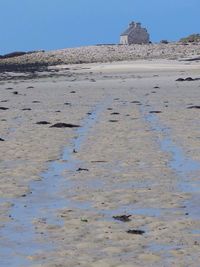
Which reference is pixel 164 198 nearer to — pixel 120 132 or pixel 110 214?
pixel 110 214

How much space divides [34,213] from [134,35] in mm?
94246

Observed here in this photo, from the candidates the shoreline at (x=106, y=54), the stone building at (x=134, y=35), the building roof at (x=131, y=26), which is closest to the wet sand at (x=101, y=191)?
the shoreline at (x=106, y=54)

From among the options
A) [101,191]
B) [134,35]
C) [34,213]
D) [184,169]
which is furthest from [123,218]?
[134,35]

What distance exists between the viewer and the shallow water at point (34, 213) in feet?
17.6

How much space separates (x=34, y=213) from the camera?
22.4 feet

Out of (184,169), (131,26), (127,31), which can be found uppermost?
(131,26)

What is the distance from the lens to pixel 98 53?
82.5 meters

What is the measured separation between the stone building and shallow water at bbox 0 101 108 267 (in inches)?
3543

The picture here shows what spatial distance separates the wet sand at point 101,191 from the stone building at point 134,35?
3284 inches

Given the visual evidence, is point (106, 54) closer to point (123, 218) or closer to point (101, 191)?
point (101, 191)

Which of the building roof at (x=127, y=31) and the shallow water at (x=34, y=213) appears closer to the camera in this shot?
the shallow water at (x=34, y=213)

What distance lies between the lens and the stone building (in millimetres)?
99625

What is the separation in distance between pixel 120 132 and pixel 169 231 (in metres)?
7.77

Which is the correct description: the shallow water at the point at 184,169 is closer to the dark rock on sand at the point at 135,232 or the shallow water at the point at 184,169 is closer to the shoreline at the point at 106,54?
the dark rock on sand at the point at 135,232
